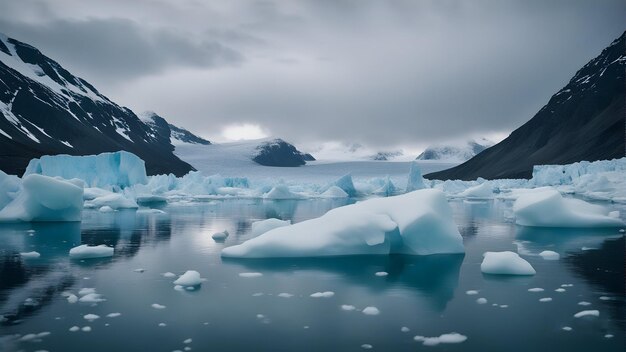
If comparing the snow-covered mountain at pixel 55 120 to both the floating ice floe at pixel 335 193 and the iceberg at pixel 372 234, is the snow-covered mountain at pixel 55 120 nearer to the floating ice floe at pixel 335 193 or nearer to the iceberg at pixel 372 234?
the floating ice floe at pixel 335 193

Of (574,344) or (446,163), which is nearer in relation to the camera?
(574,344)

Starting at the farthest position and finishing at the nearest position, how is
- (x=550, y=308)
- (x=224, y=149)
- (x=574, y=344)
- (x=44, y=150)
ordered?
(x=224, y=149), (x=44, y=150), (x=550, y=308), (x=574, y=344)

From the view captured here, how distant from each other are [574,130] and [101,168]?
292ft

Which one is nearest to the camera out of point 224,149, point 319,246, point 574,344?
point 574,344

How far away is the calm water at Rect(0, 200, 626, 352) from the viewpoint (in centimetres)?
579

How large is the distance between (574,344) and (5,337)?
20.9 feet

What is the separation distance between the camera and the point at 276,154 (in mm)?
151250

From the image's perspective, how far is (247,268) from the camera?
10.1 meters

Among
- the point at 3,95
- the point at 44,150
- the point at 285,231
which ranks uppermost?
the point at 3,95

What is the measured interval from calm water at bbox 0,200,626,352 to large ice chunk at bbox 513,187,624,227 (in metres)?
4.15

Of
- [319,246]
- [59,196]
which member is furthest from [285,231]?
[59,196]

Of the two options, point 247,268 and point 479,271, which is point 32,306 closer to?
point 247,268

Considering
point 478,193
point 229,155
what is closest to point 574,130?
point 478,193

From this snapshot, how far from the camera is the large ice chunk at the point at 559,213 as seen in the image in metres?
17.0
